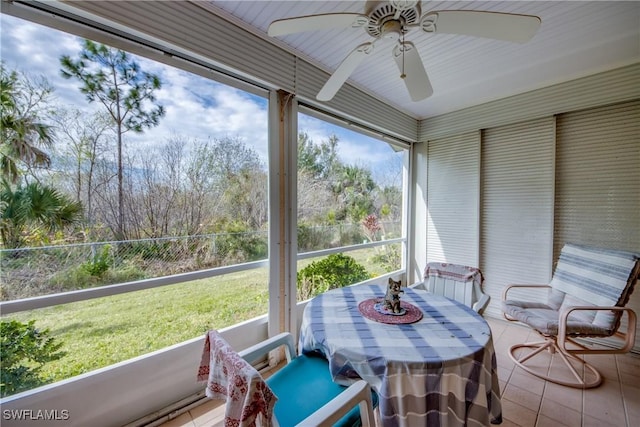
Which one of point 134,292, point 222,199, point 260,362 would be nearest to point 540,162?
point 222,199

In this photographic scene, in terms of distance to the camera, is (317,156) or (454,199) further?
(454,199)

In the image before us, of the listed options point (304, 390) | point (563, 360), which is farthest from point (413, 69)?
point (563, 360)

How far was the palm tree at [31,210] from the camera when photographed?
4.21ft

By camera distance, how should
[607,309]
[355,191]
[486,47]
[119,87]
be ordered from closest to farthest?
1. [119,87]
2. [607,309]
3. [486,47]
4. [355,191]

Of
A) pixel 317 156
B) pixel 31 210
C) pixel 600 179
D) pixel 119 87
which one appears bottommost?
pixel 31 210

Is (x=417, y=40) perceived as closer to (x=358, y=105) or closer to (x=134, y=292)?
(x=358, y=105)

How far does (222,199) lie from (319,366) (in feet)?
4.46

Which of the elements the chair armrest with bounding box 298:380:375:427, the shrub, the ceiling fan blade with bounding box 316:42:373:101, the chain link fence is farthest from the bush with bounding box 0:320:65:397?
the ceiling fan blade with bounding box 316:42:373:101

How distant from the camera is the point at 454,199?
338cm

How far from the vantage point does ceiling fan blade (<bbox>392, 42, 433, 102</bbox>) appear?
4.38 ft

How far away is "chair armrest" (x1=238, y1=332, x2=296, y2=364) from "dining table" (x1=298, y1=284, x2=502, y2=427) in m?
0.07

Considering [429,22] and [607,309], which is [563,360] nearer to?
[607,309]

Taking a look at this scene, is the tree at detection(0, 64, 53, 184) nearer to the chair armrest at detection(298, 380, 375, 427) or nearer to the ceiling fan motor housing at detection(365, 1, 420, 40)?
the ceiling fan motor housing at detection(365, 1, 420, 40)

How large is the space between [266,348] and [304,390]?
0.27 meters
